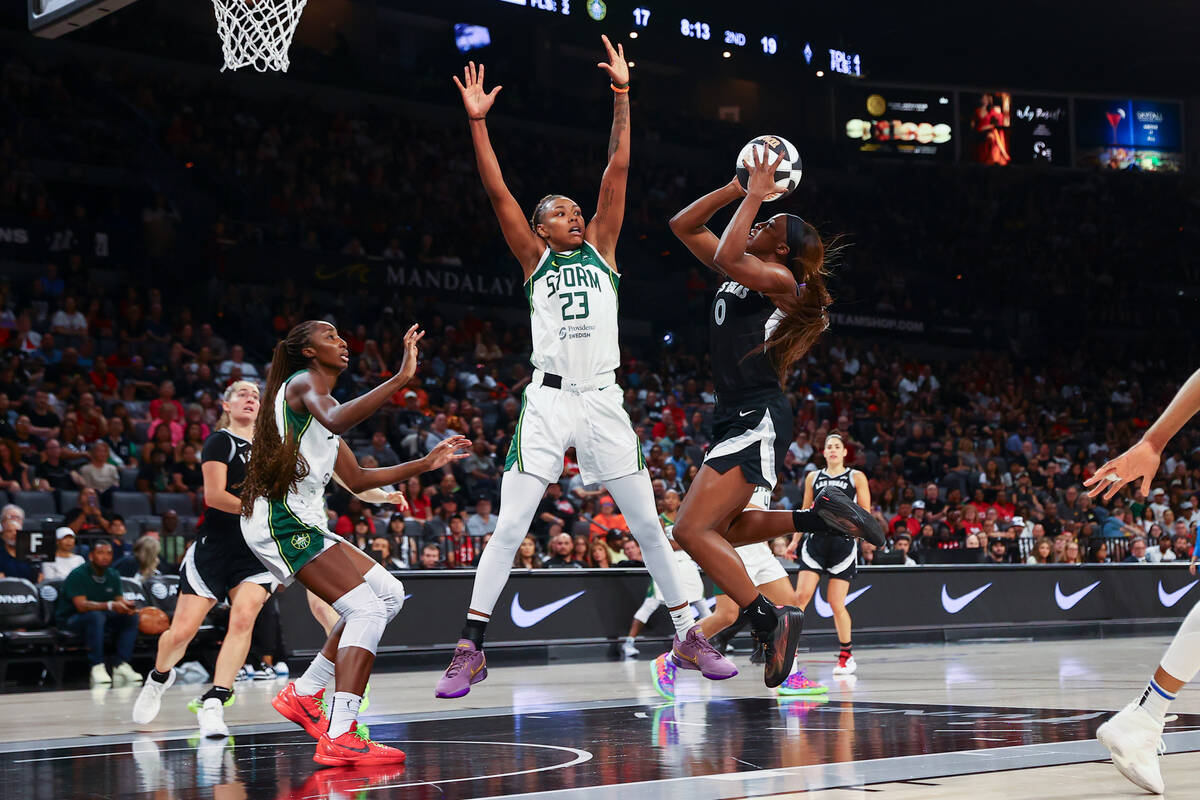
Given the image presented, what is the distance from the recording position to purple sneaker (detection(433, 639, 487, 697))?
18.9ft

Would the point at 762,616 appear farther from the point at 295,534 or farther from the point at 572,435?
the point at 295,534

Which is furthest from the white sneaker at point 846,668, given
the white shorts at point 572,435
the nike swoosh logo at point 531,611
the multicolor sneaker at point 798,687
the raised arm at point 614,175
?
the raised arm at point 614,175

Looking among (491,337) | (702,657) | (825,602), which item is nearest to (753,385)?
(702,657)

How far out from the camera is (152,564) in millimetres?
11328

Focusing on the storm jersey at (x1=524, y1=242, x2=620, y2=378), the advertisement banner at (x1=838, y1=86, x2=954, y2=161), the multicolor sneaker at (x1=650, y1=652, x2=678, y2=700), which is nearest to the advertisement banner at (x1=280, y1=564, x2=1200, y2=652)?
the multicolor sneaker at (x1=650, y1=652, x2=678, y2=700)

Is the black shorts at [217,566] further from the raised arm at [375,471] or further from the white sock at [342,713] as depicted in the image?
the white sock at [342,713]

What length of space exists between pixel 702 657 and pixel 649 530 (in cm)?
65

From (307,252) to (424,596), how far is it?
33.5 feet

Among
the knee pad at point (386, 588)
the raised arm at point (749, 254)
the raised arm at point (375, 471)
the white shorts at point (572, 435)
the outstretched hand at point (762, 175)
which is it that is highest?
the outstretched hand at point (762, 175)

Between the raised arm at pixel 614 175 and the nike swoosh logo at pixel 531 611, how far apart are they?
6504 millimetres

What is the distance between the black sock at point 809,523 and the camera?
20.4 ft

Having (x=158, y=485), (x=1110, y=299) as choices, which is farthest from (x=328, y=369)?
(x=1110, y=299)

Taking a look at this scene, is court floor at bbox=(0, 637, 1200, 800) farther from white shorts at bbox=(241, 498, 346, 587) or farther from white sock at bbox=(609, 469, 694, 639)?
white shorts at bbox=(241, 498, 346, 587)

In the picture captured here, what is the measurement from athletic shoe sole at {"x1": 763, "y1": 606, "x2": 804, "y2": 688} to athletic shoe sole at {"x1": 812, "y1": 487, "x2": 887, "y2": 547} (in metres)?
0.45
